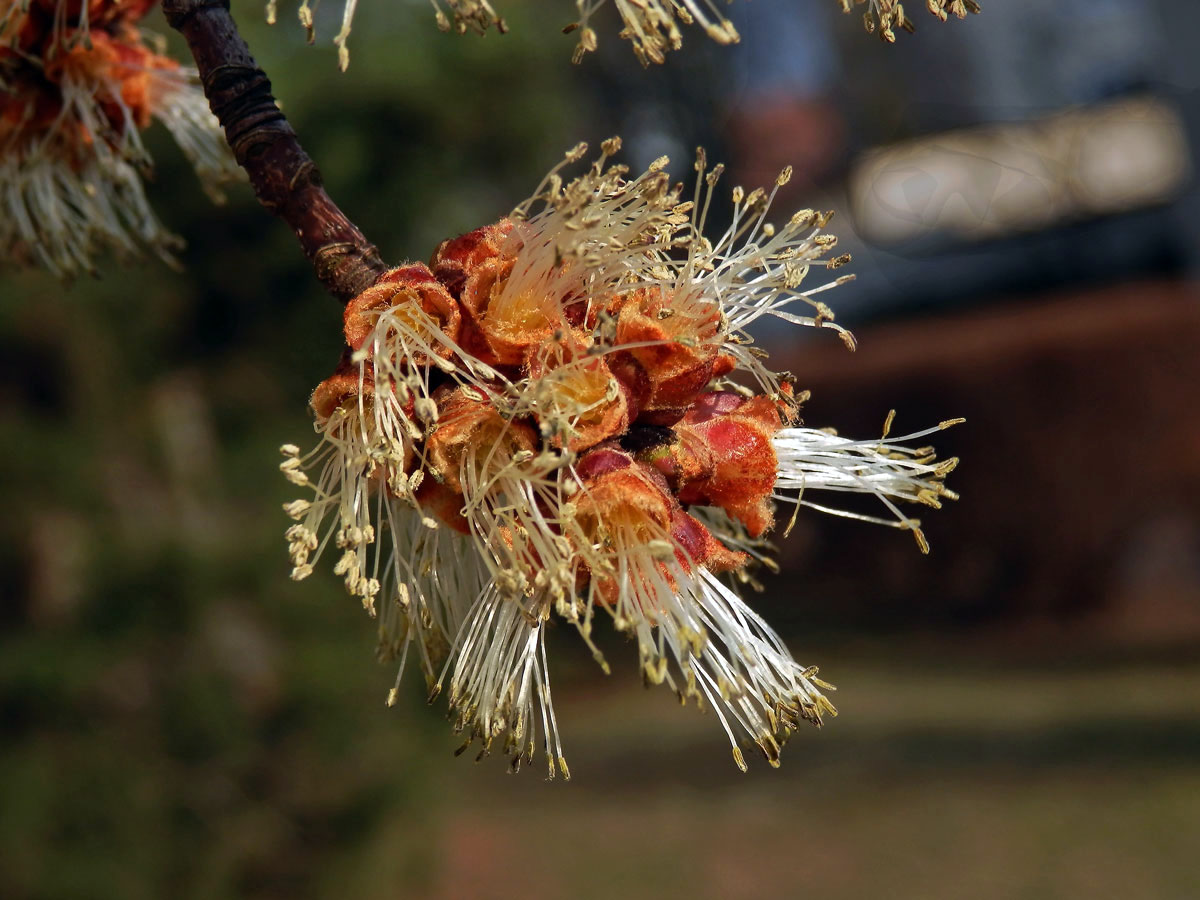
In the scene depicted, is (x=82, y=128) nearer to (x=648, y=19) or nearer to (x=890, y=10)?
(x=648, y=19)

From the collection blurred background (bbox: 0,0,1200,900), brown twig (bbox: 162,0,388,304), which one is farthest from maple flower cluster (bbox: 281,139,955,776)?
blurred background (bbox: 0,0,1200,900)

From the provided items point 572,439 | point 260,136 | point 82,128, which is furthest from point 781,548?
point 260,136

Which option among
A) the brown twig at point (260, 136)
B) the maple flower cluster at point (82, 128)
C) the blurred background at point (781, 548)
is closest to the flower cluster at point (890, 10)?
the brown twig at point (260, 136)

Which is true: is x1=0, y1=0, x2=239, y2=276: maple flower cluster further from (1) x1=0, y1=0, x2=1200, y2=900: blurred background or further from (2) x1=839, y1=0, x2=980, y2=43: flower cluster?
(1) x1=0, y1=0, x2=1200, y2=900: blurred background

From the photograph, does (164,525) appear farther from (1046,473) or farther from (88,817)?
(1046,473)

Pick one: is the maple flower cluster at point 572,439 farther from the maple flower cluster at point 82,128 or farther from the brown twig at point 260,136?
the maple flower cluster at point 82,128

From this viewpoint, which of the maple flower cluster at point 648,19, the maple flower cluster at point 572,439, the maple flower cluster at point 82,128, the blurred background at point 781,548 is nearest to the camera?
the maple flower cluster at point 648,19
